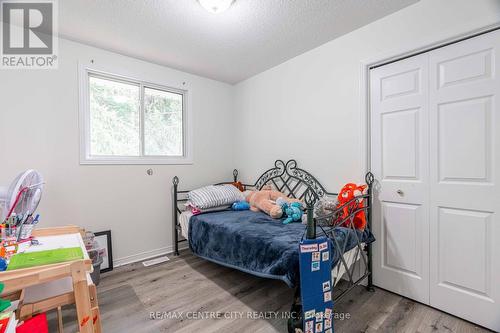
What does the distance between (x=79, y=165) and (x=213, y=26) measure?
6.30 ft

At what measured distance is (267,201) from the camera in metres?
2.52

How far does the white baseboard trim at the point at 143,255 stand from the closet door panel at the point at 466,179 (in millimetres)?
2739

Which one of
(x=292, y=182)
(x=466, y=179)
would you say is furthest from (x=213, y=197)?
(x=466, y=179)

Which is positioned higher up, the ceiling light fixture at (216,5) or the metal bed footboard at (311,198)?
the ceiling light fixture at (216,5)

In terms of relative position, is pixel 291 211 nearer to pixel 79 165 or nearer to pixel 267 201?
pixel 267 201

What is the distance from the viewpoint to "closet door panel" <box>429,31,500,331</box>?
1545mm

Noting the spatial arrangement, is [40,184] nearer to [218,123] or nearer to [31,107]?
[31,107]

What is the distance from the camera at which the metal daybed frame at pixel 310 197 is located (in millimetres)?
1669

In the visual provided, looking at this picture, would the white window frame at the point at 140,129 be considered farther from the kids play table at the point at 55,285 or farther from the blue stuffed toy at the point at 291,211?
the blue stuffed toy at the point at 291,211

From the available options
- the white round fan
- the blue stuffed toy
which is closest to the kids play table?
the white round fan

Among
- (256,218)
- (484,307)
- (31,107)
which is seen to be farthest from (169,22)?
(484,307)

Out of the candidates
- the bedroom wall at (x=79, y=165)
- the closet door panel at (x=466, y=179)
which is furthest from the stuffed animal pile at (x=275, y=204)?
the closet door panel at (x=466, y=179)

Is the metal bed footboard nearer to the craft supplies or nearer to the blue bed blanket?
the blue bed blanket

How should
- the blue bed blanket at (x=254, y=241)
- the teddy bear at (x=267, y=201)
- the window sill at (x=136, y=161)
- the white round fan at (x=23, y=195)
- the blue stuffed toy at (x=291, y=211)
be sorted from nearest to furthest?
the white round fan at (x=23, y=195)
the blue bed blanket at (x=254, y=241)
the blue stuffed toy at (x=291, y=211)
the teddy bear at (x=267, y=201)
the window sill at (x=136, y=161)
